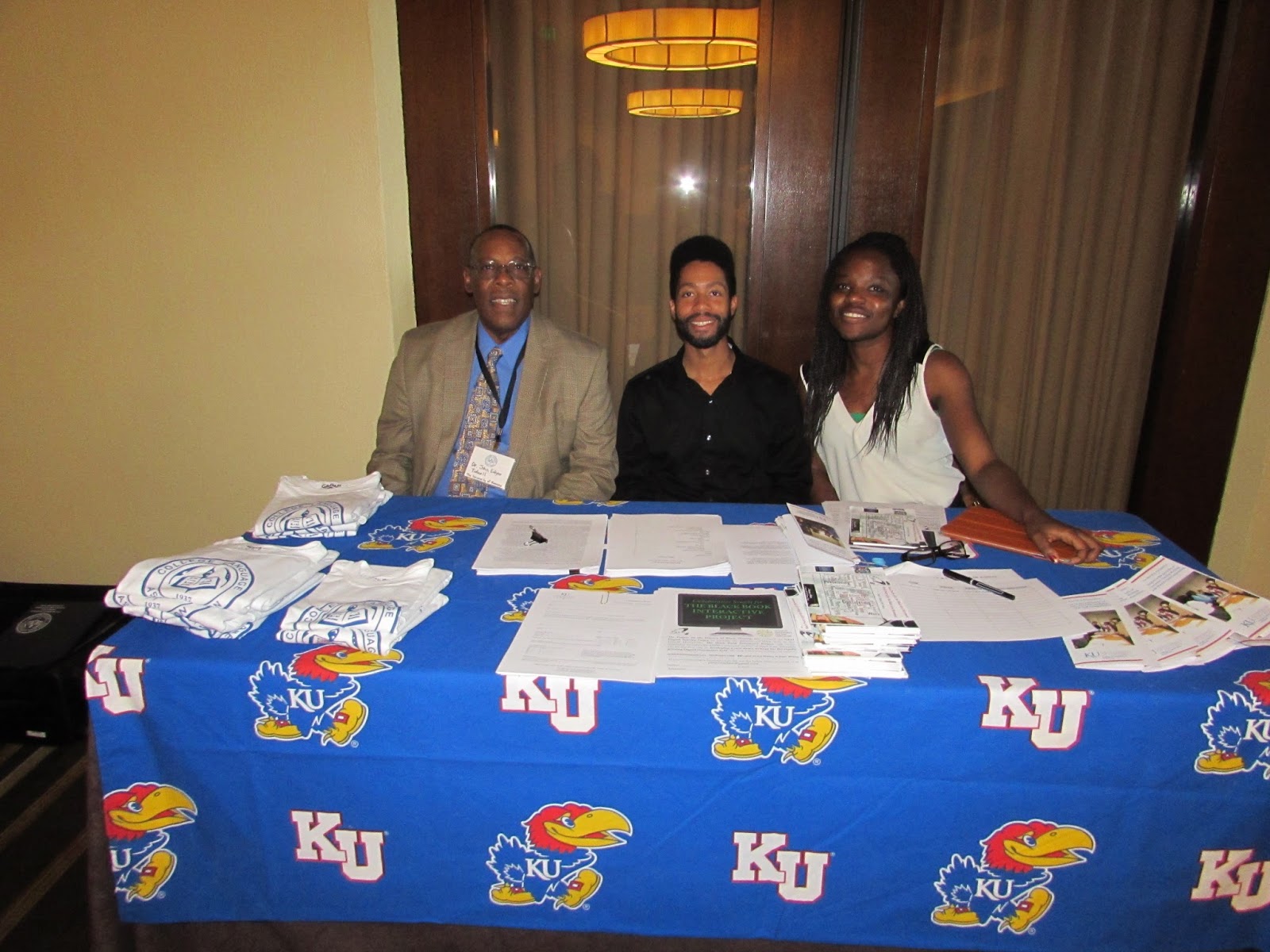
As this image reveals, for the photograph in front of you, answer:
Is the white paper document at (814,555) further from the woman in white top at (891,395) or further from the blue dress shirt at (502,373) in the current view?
the blue dress shirt at (502,373)

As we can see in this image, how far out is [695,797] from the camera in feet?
4.13

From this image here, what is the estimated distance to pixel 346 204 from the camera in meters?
2.70

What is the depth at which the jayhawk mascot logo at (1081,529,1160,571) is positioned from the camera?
1.63 m

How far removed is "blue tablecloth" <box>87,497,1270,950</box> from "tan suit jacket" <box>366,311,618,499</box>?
3.72 ft

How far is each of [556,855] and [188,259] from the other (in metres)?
2.56

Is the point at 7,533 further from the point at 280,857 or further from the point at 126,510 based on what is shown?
the point at 280,857

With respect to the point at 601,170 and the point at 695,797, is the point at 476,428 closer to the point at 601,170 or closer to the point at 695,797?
the point at 601,170

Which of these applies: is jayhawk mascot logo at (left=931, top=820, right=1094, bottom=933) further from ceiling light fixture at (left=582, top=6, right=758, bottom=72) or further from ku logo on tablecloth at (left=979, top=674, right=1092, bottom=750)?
ceiling light fixture at (left=582, top=6, right=758, bottom=72)

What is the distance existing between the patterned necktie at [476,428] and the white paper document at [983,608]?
136cm

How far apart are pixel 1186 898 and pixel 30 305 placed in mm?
3834

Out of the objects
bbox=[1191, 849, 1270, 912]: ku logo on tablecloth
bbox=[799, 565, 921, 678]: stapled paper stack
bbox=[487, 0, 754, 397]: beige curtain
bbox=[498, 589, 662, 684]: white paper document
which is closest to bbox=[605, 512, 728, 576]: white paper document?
bbox=[498, 589, 662, 684]: white paper document

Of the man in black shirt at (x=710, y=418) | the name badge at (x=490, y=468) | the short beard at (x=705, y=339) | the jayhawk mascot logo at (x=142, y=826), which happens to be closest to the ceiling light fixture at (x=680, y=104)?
the man in black shirt at (x=710, y=418)

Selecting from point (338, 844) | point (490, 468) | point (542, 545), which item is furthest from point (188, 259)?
point (338, 844)

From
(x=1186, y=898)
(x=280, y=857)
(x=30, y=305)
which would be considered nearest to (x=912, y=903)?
(x=1186, y=898)
